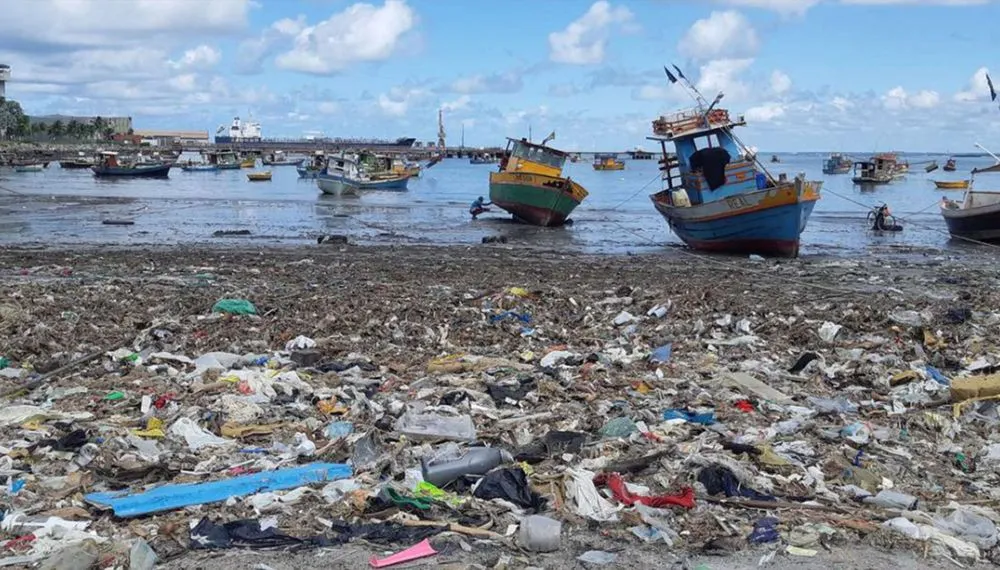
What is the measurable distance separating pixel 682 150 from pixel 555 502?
19349 millimetres

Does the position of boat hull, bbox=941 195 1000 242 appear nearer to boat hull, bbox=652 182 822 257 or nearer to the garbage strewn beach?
boat hull, bbox=652 182 822 257

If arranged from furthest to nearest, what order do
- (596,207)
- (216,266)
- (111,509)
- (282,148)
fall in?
(282,148) < (596,207) < (216,266) < (111,509)

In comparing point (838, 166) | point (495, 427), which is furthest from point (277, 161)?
point (495, 427)

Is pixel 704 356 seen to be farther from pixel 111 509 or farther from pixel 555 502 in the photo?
pixel 111 509

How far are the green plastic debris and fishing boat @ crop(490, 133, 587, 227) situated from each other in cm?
2206

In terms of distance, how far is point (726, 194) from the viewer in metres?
23.7

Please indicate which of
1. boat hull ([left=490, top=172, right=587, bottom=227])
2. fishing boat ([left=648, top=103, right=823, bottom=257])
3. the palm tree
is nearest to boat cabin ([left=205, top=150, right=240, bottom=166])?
the palm tree

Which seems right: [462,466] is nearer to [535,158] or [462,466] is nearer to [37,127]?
[535,158]

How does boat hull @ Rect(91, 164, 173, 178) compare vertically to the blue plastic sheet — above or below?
below

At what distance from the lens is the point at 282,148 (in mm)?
144500

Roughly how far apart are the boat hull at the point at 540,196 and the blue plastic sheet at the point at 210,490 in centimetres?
2749

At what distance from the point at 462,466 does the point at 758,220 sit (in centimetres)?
1775

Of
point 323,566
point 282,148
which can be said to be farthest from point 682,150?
point 282,148

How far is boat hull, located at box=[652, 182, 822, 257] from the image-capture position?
2217 cm
